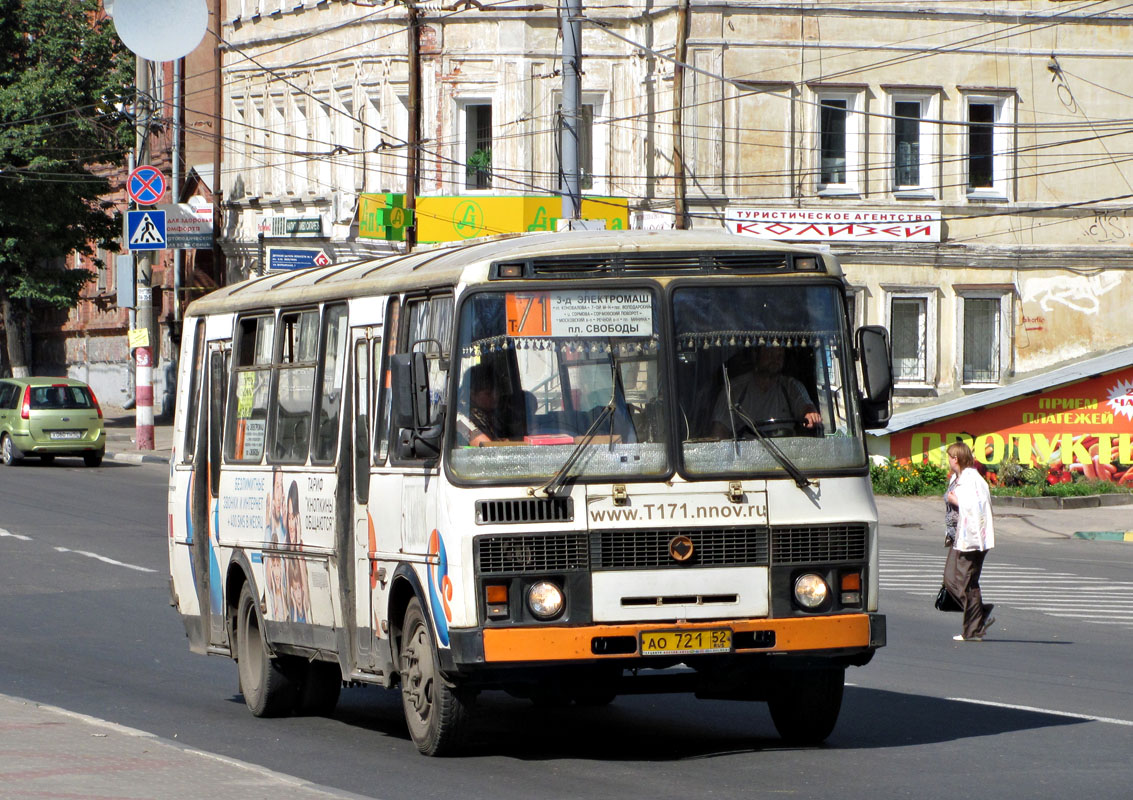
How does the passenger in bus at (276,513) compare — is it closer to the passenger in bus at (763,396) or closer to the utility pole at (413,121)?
the passenger in bus at (763,396)

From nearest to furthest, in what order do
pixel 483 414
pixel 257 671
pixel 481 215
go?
pixel 483 414, pixel 257 671, pixel 481 215

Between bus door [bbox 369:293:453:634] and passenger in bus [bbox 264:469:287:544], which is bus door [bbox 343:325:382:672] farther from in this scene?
passenger in bus [bbox 264:469:287:544]

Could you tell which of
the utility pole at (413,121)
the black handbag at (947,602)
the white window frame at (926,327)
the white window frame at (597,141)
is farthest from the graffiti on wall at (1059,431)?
the black handbag at (947,602)

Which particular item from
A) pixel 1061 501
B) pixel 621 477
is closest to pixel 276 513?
pixel 621 477

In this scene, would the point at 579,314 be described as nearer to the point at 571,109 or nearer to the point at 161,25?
the point at 571,109

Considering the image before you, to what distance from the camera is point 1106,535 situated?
2692 centimetres

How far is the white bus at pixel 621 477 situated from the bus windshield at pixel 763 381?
1 cm

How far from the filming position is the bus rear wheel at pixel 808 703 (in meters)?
9.59

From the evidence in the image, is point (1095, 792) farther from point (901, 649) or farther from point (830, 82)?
point (830, 82)

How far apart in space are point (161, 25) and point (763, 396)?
A: 2122 cm

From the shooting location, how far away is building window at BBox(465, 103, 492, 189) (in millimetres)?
39906

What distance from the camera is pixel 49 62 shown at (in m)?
49.7

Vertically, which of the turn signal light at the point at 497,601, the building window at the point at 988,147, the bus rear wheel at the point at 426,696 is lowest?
the bus rear wheel at the point at 426,696

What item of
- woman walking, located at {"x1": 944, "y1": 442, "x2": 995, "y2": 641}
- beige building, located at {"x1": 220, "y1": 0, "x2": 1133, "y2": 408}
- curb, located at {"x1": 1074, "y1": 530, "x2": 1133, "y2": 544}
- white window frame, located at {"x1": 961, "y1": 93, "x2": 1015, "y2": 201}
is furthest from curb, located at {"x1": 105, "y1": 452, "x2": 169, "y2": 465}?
woman walking, located at {"x1": 944, "y1": 442, "x2": 995, "y2": 641}
